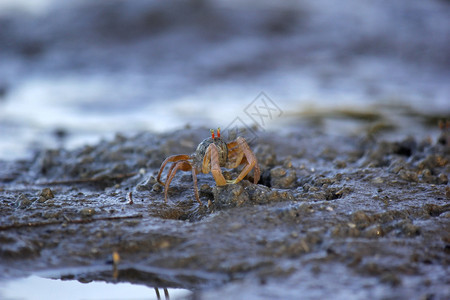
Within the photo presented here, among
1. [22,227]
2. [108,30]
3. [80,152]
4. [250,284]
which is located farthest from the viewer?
[108,30]

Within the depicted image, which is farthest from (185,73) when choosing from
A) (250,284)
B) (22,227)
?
(250,284)

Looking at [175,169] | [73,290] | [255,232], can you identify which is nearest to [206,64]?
[175,169]

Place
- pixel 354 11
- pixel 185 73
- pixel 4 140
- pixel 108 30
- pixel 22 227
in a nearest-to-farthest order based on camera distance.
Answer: pixel 22 227
pixel 4 140
pixel 185 73
pixel 108 30
pixel 354 11

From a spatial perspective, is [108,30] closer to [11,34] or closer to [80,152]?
[11,34]

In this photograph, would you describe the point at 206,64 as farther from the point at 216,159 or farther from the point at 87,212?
the point at 87,212

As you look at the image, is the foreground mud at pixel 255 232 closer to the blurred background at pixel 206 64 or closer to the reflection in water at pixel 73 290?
the reflection in water at pixel 73 290

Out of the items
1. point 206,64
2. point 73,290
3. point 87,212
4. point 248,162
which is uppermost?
point 206,64

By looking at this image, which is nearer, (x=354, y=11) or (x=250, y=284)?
(x=250, y=284)

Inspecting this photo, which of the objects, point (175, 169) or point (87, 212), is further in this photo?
point (175, 169)
